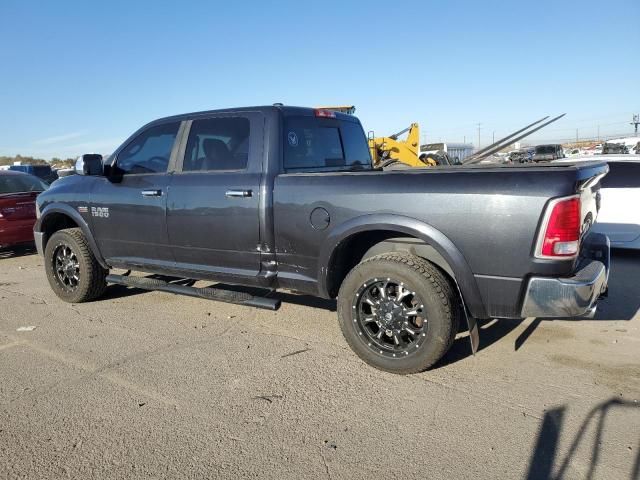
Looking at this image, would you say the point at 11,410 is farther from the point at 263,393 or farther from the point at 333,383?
the point at 333,383

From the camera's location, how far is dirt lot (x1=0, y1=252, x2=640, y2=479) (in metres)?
2.63

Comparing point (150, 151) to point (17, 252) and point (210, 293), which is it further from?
point (17, 252)

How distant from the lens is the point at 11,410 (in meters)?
3.25

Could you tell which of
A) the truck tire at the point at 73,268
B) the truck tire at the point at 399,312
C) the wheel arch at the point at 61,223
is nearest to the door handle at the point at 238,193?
A: the truck tire at the point at 399,312

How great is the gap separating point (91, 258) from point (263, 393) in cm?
310

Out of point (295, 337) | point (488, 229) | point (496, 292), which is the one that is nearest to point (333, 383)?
point (295, 337)

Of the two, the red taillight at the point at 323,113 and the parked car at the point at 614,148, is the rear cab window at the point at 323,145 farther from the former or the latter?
the parked car at the point at 614,148

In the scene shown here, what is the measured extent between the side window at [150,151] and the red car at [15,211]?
15.1 feet

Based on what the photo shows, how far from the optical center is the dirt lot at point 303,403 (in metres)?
2.63

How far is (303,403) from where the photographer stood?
3.27 meters

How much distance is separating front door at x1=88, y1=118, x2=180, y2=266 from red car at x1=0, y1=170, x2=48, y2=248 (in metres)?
4.26

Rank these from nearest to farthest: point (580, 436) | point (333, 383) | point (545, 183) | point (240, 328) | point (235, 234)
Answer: point (580, 436), point (545, 183), point (333, 383), point (235, 234), point (240, 328)

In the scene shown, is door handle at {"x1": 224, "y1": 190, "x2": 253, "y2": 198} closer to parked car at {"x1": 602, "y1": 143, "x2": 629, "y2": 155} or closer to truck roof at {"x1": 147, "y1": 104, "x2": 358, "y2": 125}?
truck roof at {"x1": 147, "y1": 104, "x2": 358, "y2": 125}

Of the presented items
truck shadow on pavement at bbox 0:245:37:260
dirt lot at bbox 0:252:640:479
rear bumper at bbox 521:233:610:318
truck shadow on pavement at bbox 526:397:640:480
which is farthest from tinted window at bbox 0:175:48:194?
truck shadow on pavement at bbox 526:397:640:480
